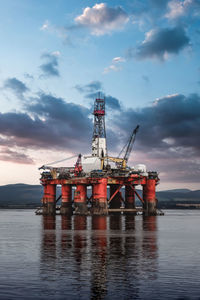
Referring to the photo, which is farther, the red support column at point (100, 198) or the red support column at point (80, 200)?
the red support column at point (80, 200)

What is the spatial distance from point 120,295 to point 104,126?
366ft

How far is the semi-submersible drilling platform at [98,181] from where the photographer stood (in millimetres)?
106500

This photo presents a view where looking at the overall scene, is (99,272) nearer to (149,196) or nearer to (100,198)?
(100,198)

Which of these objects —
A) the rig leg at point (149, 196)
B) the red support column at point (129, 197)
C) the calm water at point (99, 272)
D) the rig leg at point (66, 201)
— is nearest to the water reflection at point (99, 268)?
the calm water at point (99, 272)

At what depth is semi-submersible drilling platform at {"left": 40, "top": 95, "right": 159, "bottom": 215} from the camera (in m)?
106

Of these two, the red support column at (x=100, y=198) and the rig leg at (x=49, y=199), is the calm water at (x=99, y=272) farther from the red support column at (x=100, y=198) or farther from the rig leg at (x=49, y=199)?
the rig leg at (x=49, y=199)

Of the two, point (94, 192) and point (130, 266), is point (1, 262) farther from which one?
point (94, 192)

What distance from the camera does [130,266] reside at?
27.7 metres

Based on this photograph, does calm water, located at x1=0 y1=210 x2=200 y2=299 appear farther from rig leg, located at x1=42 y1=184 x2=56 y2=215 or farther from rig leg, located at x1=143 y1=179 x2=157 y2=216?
rig leg, located at x1=42 y1=184 x2=56 y2=215

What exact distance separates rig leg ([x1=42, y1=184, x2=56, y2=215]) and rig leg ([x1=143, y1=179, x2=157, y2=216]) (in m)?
26.3

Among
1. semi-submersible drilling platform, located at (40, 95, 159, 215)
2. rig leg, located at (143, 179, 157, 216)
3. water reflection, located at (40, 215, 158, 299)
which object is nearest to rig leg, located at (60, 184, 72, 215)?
semi-submersible drilling platform, located at (40, 95, 159, 215)

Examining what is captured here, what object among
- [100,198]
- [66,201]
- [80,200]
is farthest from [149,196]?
[66,201]

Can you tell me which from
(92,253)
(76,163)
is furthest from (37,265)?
(76,163)

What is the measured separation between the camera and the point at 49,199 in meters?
122
